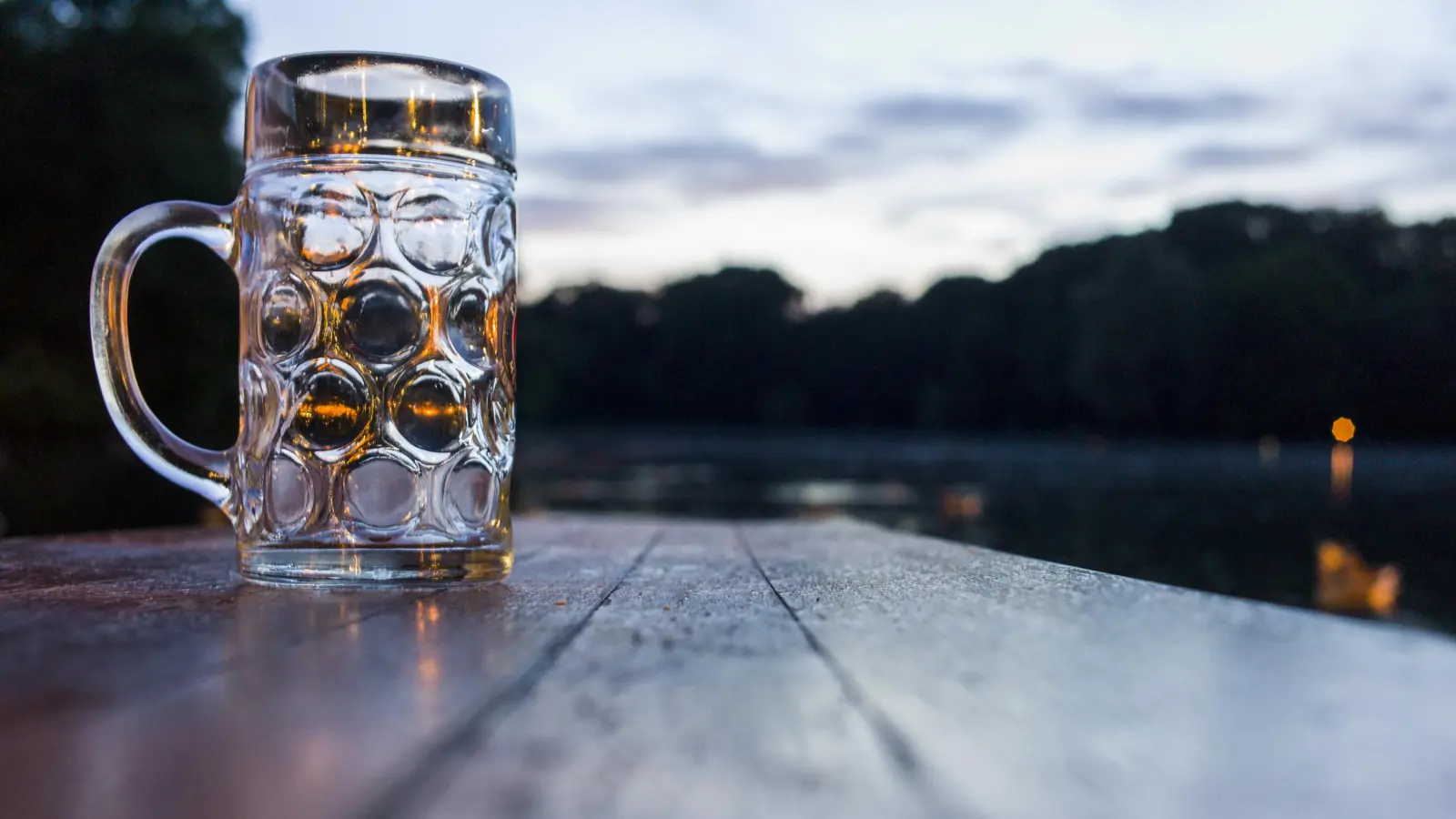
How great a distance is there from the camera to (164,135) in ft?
43.6

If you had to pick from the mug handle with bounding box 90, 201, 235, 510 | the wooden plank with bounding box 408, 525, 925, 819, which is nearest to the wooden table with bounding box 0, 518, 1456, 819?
the wooden plank with bounding box 408, 525, 925, 819

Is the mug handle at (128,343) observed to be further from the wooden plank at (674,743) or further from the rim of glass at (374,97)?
the wooden plank at (674,743)

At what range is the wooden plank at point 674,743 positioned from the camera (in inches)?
14.9

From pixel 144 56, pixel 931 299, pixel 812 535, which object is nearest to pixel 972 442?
pixel 931 299

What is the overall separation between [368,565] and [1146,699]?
0.60 m

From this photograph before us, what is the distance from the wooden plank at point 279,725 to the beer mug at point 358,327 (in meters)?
0.18

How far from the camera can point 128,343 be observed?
0.98m

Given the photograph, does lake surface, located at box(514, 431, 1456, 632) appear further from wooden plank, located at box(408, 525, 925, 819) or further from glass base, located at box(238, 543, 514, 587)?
wooden plank, located at box(408, 525, 925, 819)

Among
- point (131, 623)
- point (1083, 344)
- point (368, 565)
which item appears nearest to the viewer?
point (131, 623)

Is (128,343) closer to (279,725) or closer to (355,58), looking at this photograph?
(355,58)

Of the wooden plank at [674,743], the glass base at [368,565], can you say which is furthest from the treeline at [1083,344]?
the wooden plank at [674,743]

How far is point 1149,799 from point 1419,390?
41.5m

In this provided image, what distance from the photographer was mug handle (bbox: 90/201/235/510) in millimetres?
968

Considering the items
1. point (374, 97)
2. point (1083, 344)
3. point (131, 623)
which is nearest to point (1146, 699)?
point (131, 623)
